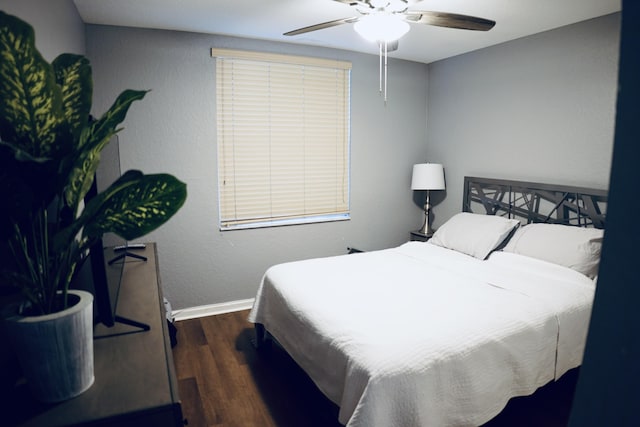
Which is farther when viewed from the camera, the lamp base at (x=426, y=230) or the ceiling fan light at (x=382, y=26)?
the lamp base at (x=426, y=230)

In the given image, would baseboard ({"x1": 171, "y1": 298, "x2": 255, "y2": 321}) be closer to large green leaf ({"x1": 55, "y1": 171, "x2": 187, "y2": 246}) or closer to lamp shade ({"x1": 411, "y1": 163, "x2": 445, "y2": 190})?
lamp shade ({"x1": 411, "y1": 163, "x2": 445, "y2": 190})

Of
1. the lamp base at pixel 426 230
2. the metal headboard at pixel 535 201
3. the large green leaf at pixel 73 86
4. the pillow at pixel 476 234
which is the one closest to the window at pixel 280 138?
the lamp base at pixel 426 230

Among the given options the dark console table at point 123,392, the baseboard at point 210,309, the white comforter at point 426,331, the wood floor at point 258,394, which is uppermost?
the dark console table at point 123,392

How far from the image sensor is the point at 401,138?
429 cm

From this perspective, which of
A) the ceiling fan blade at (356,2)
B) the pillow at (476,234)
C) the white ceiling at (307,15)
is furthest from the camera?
the pillow at (476,234)

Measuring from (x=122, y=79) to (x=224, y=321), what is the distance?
214cm

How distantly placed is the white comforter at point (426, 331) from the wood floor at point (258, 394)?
0.27 metres

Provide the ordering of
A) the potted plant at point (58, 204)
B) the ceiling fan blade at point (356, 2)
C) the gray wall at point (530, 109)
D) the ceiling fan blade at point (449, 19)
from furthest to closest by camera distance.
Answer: the gray wall at point (530, 109) → the ceiling fan blade at point (449, 19) → the ceiling fan blade at point (356, 2) → the potted plant at point (58, 204)

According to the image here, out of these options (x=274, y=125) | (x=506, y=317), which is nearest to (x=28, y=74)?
(x=506, y=317)

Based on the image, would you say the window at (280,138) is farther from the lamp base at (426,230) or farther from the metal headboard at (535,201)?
the metal headboard at (535,201)

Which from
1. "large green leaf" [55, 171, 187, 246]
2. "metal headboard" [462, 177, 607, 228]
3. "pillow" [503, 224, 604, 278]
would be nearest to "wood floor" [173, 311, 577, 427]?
"pillow" [503, 224, 604, 278]

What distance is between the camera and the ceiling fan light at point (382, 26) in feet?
6.53

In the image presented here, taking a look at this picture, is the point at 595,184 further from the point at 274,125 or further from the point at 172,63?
the point at 172,63

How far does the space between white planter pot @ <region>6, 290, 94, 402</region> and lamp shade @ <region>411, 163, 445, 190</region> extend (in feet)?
11.3
